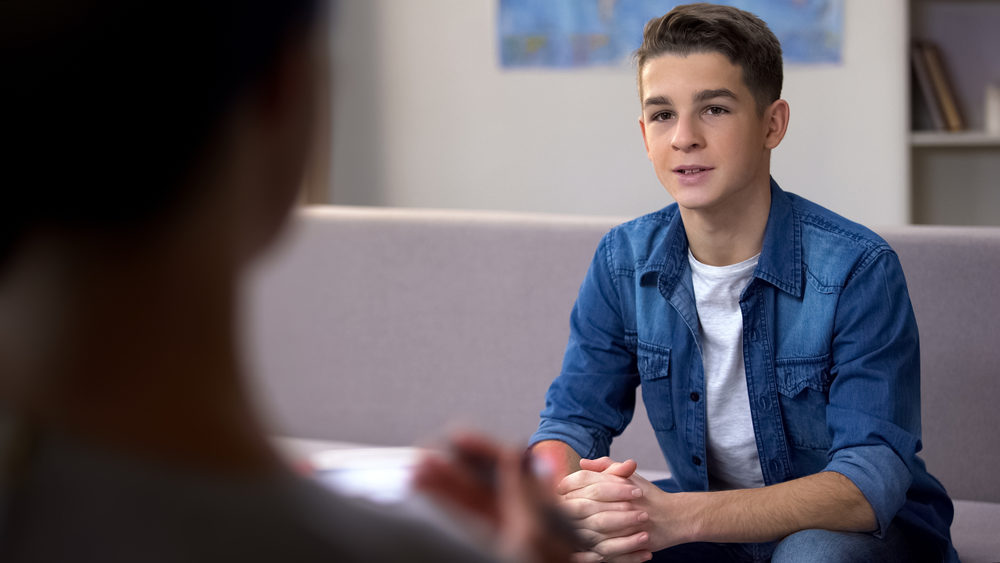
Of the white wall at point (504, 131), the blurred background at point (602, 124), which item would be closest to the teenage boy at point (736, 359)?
the blurred background at point (602, 124)

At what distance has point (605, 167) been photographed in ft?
10.5

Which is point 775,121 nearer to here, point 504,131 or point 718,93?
point 718,93

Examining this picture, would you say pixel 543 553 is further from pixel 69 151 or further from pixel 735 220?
pixel 735 220

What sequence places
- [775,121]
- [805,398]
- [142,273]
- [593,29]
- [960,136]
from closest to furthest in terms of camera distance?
[142,273], [805,398], [775,121], [960,136], [593,29]

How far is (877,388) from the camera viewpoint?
112cm

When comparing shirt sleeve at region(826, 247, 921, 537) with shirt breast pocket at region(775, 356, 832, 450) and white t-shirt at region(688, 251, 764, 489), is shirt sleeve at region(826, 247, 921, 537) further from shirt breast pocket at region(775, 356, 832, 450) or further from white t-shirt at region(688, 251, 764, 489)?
white t-shirt at region(688, 251, 764, 489)

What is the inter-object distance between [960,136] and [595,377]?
1.88 m

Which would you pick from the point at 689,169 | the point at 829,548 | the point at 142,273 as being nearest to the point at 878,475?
the point at 829,548

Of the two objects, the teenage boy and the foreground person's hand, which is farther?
the teenage boy

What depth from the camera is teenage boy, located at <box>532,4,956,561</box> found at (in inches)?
43.2

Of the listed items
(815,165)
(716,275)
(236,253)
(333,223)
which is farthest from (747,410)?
(815,165)

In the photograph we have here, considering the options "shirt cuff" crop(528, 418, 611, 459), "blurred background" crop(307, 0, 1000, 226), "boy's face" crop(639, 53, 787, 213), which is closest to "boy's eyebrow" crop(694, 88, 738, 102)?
"boy's face" crop(639, 53, 787, 213)

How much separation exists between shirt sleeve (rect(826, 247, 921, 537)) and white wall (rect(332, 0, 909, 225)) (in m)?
1.86

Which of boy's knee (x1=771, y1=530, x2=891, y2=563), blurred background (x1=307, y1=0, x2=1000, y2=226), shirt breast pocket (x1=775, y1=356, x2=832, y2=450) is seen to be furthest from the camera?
blurred background (x1=307, y1=0, x2=1000, y2=226)
